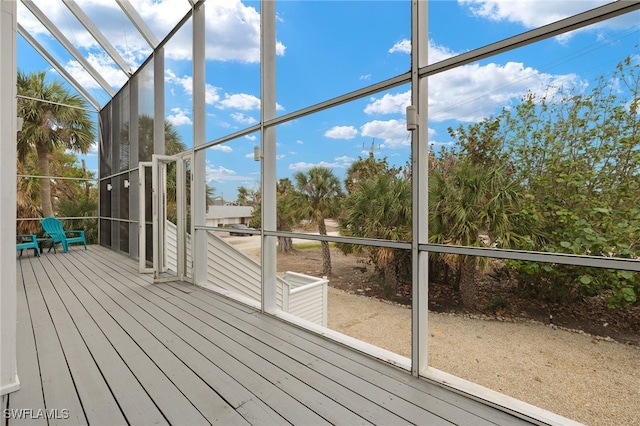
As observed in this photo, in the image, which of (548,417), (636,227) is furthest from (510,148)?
(548,417)

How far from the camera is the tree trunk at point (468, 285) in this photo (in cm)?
429

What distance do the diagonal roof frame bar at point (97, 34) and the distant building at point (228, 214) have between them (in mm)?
4129

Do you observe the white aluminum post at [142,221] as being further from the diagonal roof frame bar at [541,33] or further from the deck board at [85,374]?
the diagonal roof frame bar at [541,33]

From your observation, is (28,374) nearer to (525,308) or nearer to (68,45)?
(525,308)

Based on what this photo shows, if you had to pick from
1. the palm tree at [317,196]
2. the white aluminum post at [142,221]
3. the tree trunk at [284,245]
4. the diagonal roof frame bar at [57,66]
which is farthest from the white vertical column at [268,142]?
the diagonal roof frame bar at [57,66]

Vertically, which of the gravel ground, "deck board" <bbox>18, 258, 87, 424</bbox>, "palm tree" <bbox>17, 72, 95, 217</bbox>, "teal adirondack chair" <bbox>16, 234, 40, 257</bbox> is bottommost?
the gravel ground

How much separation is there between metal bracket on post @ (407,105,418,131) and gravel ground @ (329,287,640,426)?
128 inches

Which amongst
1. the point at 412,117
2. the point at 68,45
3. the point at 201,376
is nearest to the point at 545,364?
the point at 412,117

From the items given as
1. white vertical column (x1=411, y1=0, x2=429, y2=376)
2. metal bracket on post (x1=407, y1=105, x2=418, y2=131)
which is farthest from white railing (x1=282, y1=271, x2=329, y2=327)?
metal bracket on post (x1=407, y1=105, x2=418, y2=131)

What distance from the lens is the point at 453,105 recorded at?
3684 mm

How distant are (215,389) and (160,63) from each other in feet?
19.5

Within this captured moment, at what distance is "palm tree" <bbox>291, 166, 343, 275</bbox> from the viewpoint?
5691 millimetres

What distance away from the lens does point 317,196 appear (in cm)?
599

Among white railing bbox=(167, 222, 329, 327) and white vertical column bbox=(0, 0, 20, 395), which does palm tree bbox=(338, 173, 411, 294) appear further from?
white vertical column bbox=(0, 0, 20, 395)
